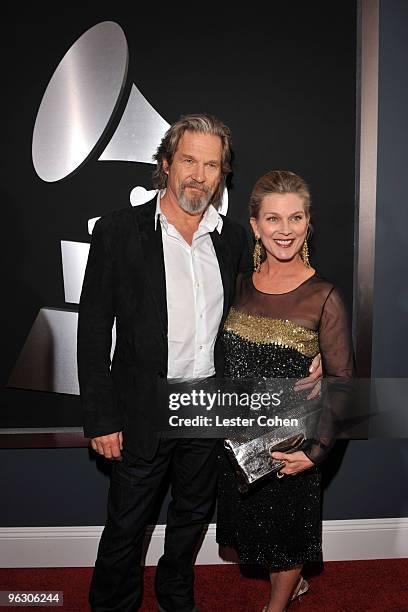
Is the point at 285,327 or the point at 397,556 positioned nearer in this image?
the point at 285,327

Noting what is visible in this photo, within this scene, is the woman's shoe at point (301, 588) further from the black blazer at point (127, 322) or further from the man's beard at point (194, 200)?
the man's beard at point (194, 200)

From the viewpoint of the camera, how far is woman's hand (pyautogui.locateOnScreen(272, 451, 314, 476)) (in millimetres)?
1992

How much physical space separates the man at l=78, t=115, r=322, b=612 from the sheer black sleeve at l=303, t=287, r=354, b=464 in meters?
0.36

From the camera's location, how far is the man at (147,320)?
2.06 metres

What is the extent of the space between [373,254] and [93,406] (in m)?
1.33

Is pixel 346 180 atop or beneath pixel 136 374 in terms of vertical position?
atop

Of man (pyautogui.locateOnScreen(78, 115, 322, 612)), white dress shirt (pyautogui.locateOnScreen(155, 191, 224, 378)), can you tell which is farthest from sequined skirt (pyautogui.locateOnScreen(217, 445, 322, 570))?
white dress shirt (pyautogui.locateOnScreen(155, 191, 224, 378))

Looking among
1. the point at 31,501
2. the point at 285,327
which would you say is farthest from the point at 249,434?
the point at 31,501

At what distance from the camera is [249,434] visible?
196cm

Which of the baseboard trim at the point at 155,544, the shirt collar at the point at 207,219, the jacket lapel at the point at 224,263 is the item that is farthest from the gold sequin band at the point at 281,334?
the baseboard trim at the point at 155,544

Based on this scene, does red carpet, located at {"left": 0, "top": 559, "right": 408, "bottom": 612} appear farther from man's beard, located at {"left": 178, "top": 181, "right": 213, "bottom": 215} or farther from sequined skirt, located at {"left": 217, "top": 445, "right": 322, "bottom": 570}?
man's beard, located at {"left": 178, "top": 181, "right": 213, "bottom": 215}

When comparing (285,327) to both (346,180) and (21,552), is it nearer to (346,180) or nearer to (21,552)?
(346,180)

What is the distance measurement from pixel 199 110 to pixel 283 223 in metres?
0.85

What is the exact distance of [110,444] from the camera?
83.4 inches
